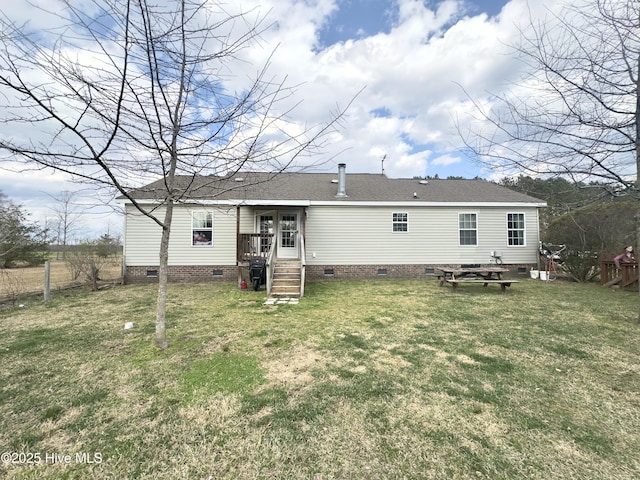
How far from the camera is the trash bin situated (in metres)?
9.14

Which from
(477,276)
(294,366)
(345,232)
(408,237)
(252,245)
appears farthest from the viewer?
(408,237)

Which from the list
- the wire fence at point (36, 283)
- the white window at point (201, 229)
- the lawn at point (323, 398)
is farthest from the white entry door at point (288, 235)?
the wire fence at point (36, 283)

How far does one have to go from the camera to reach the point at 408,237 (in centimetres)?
1178

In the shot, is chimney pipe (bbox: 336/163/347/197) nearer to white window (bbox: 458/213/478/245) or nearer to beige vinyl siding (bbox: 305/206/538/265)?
beige vinyl siding (bbox: 305/206/538/265)

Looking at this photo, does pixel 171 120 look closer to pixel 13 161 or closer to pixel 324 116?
pixel 13 161

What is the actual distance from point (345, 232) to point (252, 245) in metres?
3.73

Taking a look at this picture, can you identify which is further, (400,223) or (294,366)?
(400,223)

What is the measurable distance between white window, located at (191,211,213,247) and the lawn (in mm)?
5273

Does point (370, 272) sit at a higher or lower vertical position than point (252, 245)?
lower

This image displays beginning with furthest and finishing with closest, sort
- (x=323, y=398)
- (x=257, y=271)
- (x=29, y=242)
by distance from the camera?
(x=29, y=242) → (x=257, y=271) → (x=323, y=398)

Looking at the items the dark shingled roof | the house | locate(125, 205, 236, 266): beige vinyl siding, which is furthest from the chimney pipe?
locate(125, 205, 236, 266): beige vinyl siding

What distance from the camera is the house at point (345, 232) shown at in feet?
35.3

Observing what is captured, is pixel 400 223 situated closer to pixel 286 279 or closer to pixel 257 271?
pixel 286 279

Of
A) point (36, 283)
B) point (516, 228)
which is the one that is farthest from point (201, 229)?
point (516, 228)
